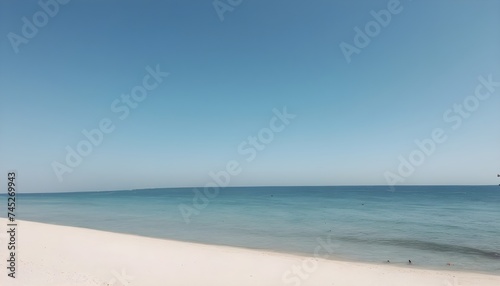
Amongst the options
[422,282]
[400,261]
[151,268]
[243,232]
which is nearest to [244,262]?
[151,268]

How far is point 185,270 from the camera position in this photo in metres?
11.4

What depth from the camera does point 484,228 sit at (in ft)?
86.6

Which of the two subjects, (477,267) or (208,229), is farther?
(208,229)

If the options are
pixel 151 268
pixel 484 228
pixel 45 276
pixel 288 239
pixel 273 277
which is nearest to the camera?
pixel 45 276

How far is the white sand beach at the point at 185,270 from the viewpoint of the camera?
33.0 feet

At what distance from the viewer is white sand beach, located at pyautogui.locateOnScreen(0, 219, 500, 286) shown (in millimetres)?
10070

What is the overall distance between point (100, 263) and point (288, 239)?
503 inches

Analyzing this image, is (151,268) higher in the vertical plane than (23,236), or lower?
lower

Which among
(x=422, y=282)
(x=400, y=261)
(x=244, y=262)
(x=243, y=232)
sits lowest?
(x=422, y=282)

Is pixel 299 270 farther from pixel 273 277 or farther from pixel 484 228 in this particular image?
pixel 484 228

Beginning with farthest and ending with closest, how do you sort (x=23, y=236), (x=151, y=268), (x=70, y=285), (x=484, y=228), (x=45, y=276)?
(x=484, y=228) → (x=23, y=236) → (x=151, y=268) → (x=45, y=276) → (x=70, y=285)

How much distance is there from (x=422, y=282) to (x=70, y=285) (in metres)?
12.4

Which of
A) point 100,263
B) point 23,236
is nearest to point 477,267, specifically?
point 100,263

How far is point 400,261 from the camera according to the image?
15.1 m
